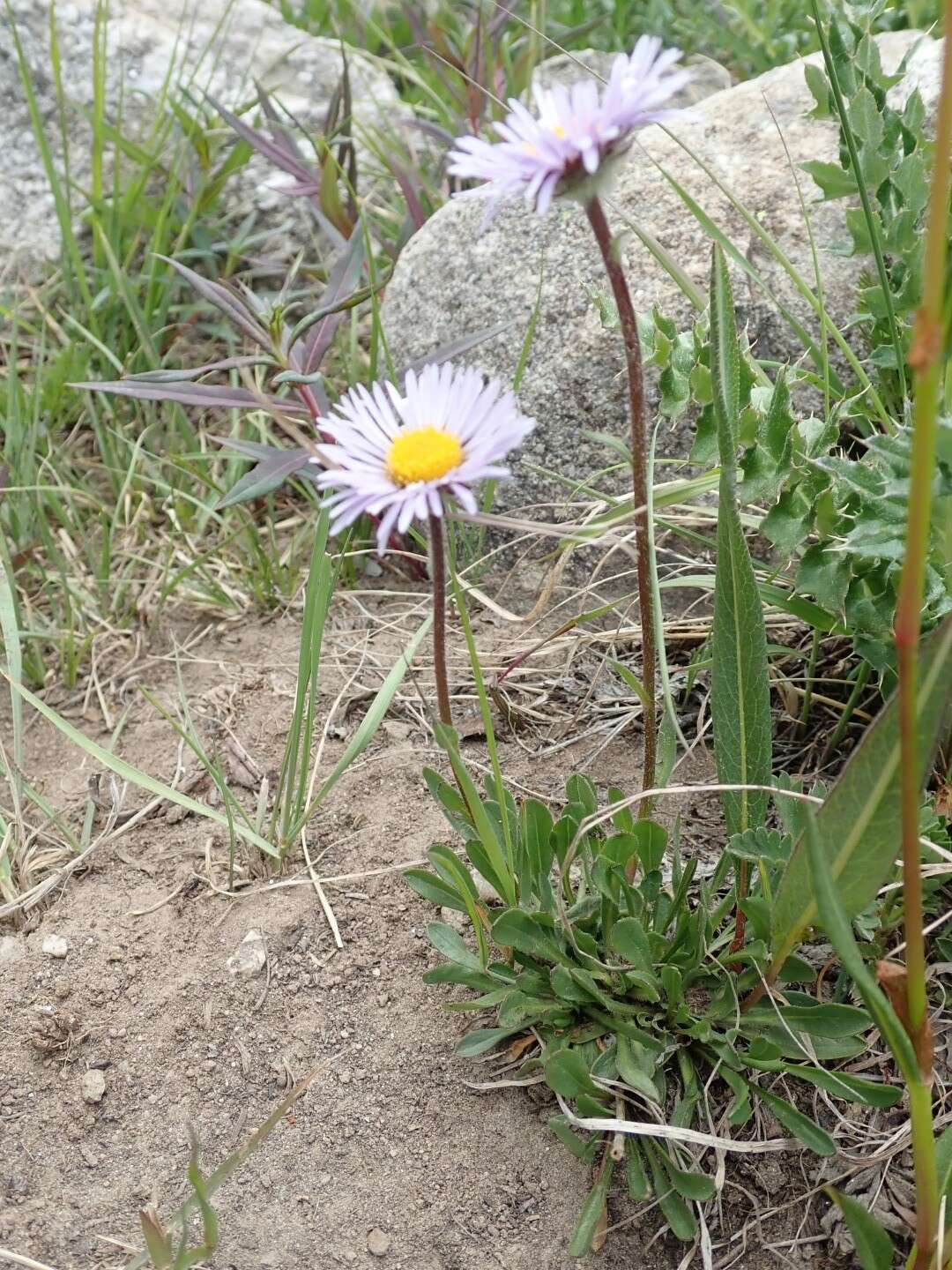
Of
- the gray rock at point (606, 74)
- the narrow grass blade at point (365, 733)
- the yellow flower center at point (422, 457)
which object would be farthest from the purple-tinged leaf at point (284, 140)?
the yellow flower center at point (422, 457)

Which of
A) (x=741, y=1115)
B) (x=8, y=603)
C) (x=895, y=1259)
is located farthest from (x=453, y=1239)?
(x=8, y=603)

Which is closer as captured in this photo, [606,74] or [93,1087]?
[93,1087]


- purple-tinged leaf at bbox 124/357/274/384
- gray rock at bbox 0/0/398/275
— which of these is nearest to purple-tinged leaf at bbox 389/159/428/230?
gray rock at bbox 0/0/398/275

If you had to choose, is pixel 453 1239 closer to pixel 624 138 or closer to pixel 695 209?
pixel 624 138

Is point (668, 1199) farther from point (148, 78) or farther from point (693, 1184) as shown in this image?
point (148, 78)

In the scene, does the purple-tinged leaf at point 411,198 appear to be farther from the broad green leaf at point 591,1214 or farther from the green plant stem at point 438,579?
the broad green leaf at point 591,1214

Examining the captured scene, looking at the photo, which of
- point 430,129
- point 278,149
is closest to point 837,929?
point 278,149
